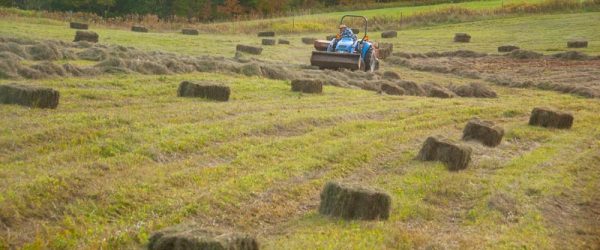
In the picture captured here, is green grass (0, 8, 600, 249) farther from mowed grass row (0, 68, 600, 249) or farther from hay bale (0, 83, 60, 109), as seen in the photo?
hay bale (0, 83, 60, 109)

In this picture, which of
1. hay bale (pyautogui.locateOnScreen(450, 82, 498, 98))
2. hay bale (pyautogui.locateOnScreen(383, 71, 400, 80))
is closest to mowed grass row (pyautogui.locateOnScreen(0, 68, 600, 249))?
hay bale (pyautogui.locateOnScreen(450, 82, 498, 98))

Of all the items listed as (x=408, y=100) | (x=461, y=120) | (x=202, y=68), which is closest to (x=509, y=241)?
(x=461, y=120)

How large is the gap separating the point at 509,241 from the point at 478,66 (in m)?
22.4

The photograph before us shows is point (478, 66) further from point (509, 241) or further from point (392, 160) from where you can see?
point (509, 241)

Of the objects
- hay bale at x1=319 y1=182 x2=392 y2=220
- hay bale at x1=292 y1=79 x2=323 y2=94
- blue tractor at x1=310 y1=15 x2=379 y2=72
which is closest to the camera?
hay bale at x1=319 y1=182 x2=392 y2=220

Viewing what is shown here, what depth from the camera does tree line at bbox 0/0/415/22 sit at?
85.1 m

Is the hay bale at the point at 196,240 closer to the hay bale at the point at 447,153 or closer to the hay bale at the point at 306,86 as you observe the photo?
the hay bale at the point at 447,153

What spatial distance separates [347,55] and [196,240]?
18.4 metres

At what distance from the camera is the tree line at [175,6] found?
85125 millimetres

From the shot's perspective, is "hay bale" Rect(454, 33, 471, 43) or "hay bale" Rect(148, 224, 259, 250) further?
"hay bale" Rect(454, 33, 471, 43)

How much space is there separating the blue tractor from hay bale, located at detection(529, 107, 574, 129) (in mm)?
8981

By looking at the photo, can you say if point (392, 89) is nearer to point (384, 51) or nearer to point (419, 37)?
point (384, 51)

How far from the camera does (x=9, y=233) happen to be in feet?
24.9

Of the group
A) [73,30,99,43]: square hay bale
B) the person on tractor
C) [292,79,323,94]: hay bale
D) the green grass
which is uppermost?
the person on tractor
